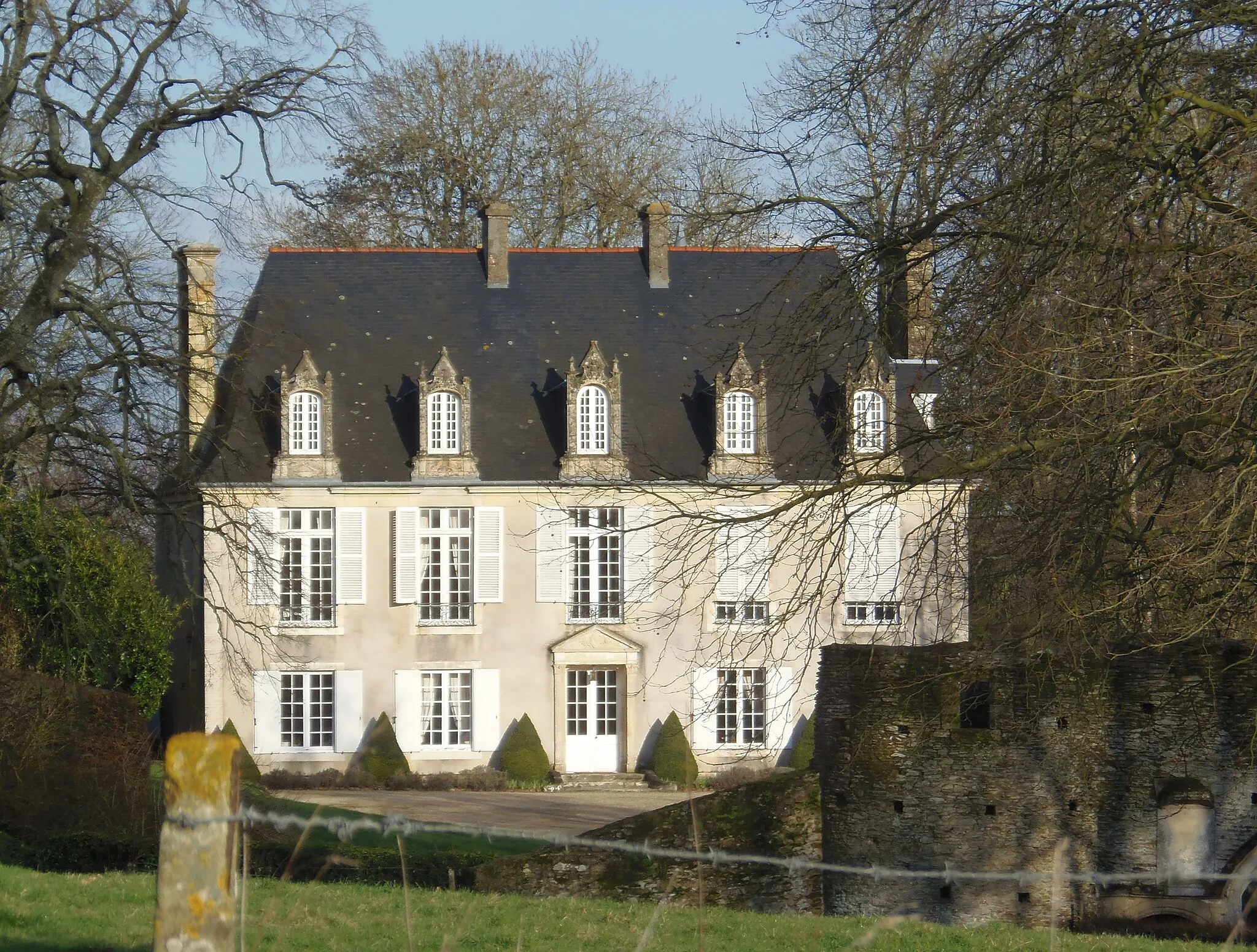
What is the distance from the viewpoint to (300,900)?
878 centimetres

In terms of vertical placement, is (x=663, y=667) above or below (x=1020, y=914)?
above

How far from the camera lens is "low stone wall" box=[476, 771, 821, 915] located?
12430 mm

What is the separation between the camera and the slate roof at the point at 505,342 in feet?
91.5

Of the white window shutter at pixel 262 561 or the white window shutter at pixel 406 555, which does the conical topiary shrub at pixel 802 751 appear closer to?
the white window shutter at pixel 406 555

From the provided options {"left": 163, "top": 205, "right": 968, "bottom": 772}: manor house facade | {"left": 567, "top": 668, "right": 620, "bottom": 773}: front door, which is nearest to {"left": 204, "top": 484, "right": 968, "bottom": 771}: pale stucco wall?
{"left": 163, "top": 205, "right": 968, "bottom": 772}: manor house facade

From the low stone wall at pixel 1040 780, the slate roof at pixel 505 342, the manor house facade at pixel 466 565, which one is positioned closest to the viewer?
the low stone wall at pixel 1040 780

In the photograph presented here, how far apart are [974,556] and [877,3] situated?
4.97 meters

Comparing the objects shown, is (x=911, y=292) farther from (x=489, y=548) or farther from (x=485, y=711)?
(x=485, y=711)

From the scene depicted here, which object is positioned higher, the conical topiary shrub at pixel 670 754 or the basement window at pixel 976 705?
the basement window at pixel 976 705

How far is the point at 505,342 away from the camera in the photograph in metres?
29.3

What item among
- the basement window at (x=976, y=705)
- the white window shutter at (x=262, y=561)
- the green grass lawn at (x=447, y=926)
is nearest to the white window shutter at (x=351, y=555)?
the white window shutter at (x=262, y=561)

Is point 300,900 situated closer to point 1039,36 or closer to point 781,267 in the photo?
point 1039,36

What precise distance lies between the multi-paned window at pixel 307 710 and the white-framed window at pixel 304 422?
402 centimetres

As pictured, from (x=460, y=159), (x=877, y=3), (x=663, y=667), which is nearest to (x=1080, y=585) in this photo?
(x=877, y=3)
